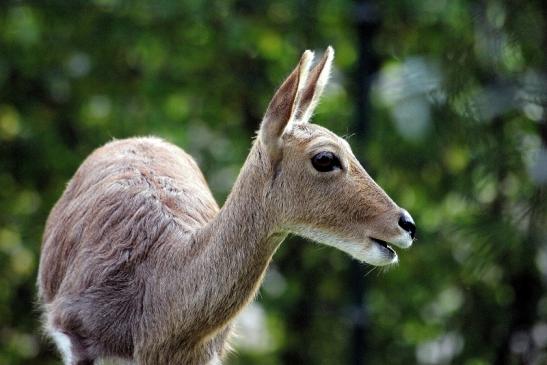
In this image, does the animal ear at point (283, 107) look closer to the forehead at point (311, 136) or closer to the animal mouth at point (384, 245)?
the forehead at point (311, 136)

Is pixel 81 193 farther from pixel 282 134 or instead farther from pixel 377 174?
pixel 377 174

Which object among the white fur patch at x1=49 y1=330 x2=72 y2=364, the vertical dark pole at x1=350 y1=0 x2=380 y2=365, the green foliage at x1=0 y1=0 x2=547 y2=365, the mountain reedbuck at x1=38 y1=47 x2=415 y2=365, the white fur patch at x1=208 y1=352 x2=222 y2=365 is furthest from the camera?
the green foliage at x1=0 y1=0 x2=547 y2=365

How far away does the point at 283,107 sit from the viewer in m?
4.34

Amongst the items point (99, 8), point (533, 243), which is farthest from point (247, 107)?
point (533, 243)

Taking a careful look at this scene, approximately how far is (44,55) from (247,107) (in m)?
1.74

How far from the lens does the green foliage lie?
8.98 meters

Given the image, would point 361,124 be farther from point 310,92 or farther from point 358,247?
point 358,247

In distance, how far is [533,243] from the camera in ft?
16.0

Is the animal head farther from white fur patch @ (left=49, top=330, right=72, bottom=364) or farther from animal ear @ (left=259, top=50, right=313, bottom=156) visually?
white fur patch @ (left=49, top=330, right=72, bottom=364)

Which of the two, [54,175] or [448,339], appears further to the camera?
[54,175]

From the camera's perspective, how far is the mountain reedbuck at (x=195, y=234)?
434 centimetres

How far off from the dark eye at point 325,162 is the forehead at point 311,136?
1.7 inches

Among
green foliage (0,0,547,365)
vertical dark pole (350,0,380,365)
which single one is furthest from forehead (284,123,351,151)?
green foliage (0,0,547,365)

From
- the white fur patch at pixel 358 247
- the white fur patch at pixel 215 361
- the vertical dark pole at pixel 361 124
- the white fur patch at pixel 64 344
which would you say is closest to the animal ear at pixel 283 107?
the white fur patch at pixel 358 247
